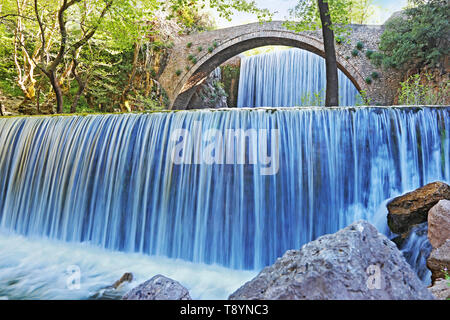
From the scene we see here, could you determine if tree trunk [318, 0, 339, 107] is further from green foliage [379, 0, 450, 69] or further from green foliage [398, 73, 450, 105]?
green foliage [379, 0, 450, 69]

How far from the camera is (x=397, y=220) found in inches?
122

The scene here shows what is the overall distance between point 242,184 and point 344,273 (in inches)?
95.5

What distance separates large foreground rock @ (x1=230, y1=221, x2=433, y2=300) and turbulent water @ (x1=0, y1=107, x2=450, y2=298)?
5.84ft

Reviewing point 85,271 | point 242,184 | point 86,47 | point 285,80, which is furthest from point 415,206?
point 86,47

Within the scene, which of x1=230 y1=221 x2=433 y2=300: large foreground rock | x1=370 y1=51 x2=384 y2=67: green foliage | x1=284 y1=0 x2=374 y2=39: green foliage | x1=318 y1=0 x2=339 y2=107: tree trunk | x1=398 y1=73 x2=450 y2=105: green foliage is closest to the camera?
x1=230 y1=221 x2=433 y2=300: large foreground rock

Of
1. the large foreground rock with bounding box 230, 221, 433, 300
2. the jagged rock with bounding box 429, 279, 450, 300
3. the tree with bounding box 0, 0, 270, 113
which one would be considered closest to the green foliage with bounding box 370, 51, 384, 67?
the tree with bounding box 0, 0, 270, 113

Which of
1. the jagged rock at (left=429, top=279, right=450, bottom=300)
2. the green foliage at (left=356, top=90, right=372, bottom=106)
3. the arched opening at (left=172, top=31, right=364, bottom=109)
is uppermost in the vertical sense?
the arched opening at (left=172, top=31, right=364, bottom=109)

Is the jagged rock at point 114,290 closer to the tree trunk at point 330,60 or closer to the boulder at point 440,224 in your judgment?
the boulder at point 440,224

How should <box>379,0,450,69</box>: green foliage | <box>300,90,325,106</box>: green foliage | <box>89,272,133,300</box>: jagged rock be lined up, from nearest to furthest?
1. <box>89,272,133,300</box>: jagged rock
2. <box>379,0,450,69</box>: green foliage
3. <box>300,90,325,106</box>: green foliage

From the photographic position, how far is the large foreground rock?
1283mm

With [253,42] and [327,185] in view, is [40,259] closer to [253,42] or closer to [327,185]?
[327,185]

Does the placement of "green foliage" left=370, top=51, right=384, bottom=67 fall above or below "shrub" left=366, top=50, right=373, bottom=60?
below

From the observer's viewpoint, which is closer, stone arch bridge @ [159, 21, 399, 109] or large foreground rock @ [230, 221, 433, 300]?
large foreground rock @ [230, 221, 433, 300]
